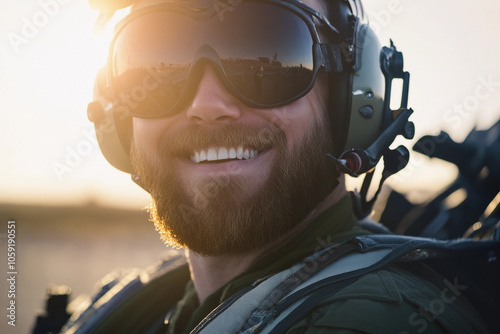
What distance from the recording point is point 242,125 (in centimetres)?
157

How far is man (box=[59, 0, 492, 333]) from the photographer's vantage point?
152 centimetres

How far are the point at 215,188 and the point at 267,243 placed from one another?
242 mm

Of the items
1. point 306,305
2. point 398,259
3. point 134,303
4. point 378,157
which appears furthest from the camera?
point 134,303

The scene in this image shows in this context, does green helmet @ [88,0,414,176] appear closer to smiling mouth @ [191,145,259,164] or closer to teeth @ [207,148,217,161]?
smiling mouth @ [191,145,259,164]

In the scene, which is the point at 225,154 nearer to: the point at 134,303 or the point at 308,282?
the point at 308,282

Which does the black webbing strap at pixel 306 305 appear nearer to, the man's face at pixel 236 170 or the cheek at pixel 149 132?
the man's face at pixel 236 170

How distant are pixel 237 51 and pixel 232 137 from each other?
0.28m

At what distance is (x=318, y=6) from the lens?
1696 millimetres

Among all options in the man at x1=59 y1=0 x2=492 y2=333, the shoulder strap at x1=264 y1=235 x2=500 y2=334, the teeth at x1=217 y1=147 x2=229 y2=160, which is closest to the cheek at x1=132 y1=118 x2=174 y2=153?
the man at x1=59 y1=0 x2=492 y2=333

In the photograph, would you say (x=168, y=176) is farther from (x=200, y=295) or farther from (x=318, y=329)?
(x=318, y=329)

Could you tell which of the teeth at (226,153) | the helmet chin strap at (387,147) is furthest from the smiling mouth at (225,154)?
the helmet chin strap at (387,147)

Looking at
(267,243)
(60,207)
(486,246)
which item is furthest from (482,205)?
(60,207)

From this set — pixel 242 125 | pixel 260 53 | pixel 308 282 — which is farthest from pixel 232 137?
pixel 308 282

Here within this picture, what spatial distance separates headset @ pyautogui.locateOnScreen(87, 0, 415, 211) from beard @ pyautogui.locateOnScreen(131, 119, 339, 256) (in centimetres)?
9
